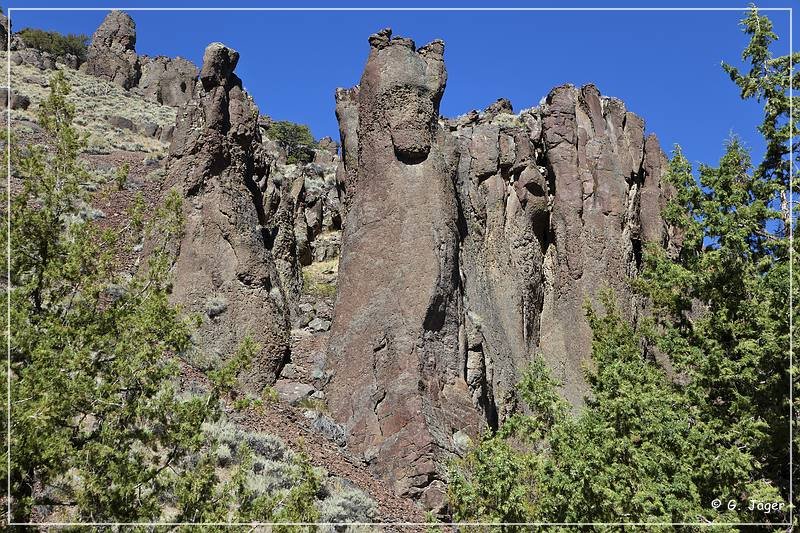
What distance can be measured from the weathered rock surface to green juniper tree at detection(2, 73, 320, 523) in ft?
202

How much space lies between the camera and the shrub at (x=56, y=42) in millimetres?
84625

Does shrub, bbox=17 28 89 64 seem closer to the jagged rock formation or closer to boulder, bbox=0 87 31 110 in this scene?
boulder, bbox=0 87 31 110

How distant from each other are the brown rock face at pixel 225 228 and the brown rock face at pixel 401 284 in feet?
6.09

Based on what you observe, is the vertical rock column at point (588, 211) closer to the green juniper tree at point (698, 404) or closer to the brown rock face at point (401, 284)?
the brown rock face at point (401, 284)

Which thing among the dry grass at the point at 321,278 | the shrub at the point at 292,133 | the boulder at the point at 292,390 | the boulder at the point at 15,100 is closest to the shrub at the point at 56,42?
the shrub at the point at 292,133

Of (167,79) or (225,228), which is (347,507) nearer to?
(225,228)

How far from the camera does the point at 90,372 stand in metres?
11.0

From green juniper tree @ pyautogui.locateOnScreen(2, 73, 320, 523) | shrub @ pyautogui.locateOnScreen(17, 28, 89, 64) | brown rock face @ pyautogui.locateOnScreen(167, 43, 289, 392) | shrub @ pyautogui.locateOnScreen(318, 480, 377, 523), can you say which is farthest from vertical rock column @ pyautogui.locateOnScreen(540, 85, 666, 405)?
shrub @ pyautogui.locateOnScreen(17, 28, 89, 64)

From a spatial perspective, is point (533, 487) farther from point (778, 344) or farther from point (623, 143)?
point (623, 143)

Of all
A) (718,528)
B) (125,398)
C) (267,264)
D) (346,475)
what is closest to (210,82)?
(267,264)

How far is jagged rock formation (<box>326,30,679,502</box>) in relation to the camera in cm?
2148

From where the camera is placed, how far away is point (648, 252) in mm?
20984

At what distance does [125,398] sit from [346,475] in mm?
8593

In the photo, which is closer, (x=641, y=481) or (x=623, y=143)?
(x=641, y=481)
